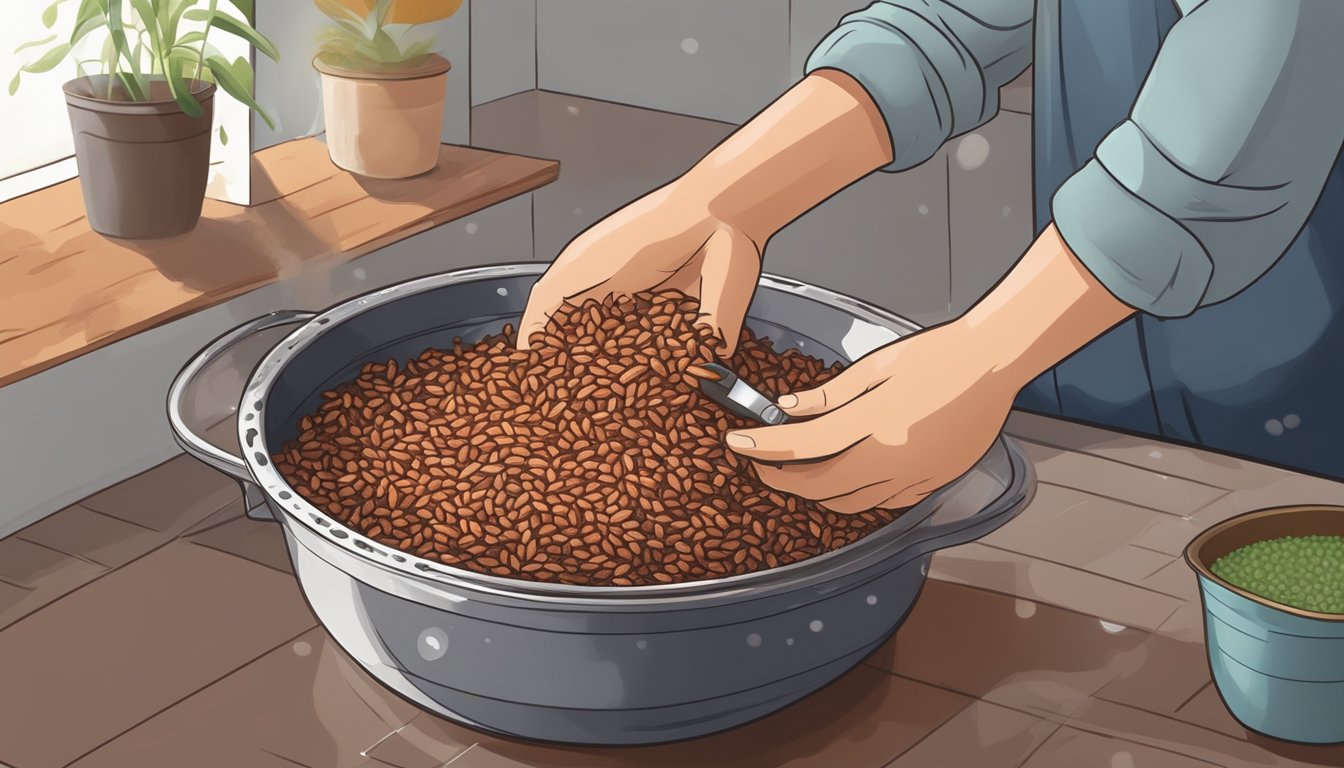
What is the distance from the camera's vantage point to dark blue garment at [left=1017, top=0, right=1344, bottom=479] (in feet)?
3.28

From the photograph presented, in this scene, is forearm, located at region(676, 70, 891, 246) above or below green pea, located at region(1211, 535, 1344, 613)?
above

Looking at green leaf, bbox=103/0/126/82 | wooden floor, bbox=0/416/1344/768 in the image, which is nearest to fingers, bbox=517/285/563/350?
wooden floor, bbox=0/416/1344/768

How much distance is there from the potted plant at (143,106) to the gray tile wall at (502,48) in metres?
0.45

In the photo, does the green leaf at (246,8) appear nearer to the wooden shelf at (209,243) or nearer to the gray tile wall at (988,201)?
the wooden shelf at (209,243)

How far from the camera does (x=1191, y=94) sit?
0.73m

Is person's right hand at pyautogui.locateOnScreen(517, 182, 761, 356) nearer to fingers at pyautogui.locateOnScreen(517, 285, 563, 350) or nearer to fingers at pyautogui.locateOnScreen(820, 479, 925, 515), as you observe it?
fingers at pyautogui.locateOnScreen(517, 285, 563, 350)

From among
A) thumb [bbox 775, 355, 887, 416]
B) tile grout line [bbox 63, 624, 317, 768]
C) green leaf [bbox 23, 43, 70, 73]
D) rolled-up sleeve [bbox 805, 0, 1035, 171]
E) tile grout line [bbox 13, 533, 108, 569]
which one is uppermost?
rolled-up sleeve [bbox 805, 0, 1035, 171]

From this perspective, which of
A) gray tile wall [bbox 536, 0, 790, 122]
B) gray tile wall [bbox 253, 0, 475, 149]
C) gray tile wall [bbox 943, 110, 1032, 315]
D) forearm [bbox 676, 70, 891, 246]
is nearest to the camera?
forearm [bbox 676, 70, 891, 246]

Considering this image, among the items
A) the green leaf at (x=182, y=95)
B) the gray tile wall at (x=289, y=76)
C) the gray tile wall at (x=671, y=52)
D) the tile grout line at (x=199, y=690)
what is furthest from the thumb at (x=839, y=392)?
the gray tile wall at (x=671, y=52)

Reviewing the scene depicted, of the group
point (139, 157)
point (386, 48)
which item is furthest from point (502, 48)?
point (139, 157)

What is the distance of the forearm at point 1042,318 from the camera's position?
75cm

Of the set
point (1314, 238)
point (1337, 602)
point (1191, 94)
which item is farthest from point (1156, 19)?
point (1337, 602)

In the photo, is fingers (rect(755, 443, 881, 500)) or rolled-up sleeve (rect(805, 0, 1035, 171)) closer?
fingers (rect(755, 443, 881, 500))

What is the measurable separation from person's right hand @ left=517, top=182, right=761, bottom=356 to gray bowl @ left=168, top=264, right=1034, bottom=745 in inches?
7.3
